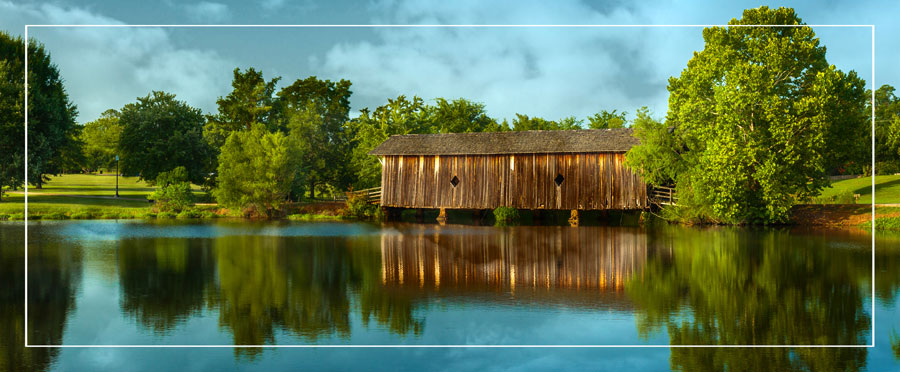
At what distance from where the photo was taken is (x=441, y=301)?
13.0 m

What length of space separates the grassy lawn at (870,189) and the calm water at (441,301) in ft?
55.7

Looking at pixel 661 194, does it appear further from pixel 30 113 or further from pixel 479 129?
pixel 30 113

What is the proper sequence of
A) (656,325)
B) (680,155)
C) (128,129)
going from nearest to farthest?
(656,325) → (680,155) → (128,129)

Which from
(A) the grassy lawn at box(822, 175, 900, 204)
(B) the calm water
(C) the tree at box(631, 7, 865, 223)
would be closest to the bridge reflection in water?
(B) the calm water

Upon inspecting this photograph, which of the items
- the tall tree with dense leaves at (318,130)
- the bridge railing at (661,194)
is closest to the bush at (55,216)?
the tall tree with dense leaves at (318,130)

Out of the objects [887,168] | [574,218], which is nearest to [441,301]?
[574,218]

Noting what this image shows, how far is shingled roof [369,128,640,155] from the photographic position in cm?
3828

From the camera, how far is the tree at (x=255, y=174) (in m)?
41.7

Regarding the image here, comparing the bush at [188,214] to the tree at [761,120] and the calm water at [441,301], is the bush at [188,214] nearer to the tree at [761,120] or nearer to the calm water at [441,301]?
the calm water at [441,301]

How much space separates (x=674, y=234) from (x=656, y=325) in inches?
731

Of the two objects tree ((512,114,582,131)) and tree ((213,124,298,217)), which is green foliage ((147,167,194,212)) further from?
tree ((512,114,582,131))

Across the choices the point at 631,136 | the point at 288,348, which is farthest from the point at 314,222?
the point at 288,348

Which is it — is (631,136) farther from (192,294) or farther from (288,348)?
(288,348)

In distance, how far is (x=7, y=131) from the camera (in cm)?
4397
